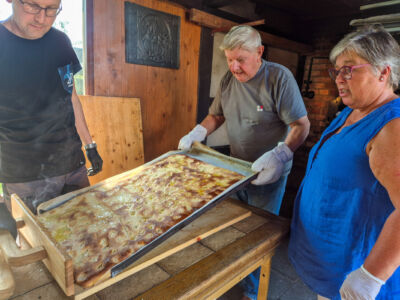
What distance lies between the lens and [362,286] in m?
1.03

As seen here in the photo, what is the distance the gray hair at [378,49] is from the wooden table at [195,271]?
3.19 ft

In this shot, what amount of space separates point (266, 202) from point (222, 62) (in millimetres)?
2910

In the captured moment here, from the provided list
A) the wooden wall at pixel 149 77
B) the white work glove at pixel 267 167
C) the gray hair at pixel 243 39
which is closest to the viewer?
the white work glove at pixel 267 167

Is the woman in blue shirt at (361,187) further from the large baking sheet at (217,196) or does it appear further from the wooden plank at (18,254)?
the wooden plank at (18,254)

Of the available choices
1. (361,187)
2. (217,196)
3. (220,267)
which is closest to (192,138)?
(217,196)

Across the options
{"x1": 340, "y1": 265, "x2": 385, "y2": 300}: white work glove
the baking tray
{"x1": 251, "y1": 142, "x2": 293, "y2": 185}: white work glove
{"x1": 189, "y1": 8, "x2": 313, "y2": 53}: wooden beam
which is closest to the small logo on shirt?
the baking tray

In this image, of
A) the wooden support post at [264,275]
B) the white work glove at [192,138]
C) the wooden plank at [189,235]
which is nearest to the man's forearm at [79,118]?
the white work glove at [192,138]

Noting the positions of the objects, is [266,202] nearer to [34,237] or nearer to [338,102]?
[34,237]

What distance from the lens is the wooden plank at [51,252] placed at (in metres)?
0.86

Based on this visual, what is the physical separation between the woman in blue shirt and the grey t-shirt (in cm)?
76

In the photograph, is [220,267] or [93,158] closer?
[220,267]

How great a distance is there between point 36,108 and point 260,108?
1.74 meters

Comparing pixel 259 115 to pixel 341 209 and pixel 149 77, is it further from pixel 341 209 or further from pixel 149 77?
pixel 149 77

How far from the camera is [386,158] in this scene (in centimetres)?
96
